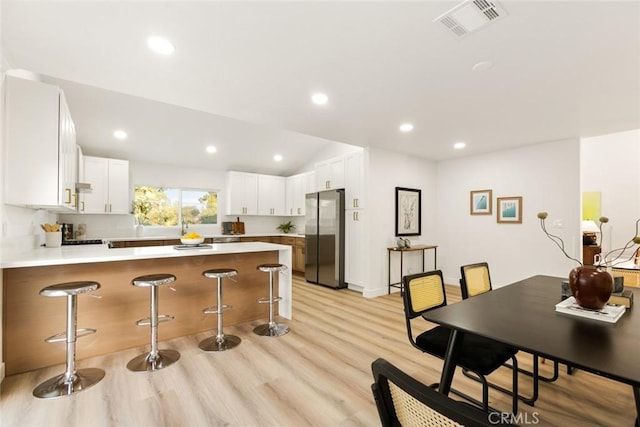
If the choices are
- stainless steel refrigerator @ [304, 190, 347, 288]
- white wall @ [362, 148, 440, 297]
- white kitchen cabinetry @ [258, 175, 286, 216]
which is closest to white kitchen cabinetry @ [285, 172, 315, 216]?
white kitchen cabinetry @ [258, 175, 286, 216]

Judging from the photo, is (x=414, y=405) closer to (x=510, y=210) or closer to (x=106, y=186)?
(x=510, y=210)

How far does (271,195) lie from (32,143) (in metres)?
4.94

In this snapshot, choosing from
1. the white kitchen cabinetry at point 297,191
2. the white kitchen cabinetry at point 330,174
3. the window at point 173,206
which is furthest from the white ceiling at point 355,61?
the white kitchen cabinetry at point 297,191

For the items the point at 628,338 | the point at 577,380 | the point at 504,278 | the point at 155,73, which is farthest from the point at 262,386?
the point at 504,278

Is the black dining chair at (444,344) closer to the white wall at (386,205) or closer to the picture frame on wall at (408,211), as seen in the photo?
the white wall at (386,205)

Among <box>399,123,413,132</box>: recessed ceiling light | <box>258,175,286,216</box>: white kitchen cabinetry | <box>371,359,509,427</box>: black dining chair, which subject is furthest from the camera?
<box>258,175,286,216</box>: white kitchen cabinetry

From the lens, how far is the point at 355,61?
225 cm

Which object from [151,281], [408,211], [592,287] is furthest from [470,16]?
[408,211]

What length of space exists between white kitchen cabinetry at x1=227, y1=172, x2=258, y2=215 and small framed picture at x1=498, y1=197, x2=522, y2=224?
496 centimetres

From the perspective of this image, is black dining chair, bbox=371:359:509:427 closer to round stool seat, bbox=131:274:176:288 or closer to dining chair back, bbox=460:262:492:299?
dining chair back, bbox=460:262:492:299

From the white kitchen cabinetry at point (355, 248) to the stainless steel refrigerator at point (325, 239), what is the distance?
90mm

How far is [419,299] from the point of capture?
6.65 ft

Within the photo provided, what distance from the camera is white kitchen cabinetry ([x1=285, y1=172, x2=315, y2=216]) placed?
670 cm

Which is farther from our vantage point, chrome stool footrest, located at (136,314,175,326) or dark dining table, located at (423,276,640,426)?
chrome stool footrest, located at (136,314,175,326)
